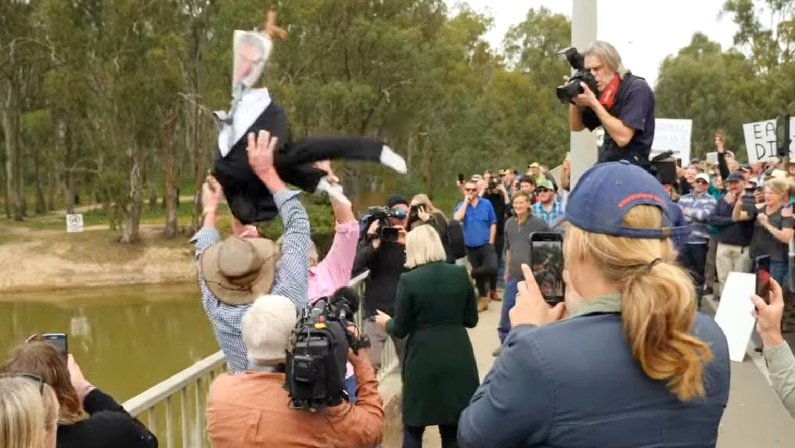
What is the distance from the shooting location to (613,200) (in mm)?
1748

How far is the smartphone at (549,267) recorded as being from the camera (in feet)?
7.33

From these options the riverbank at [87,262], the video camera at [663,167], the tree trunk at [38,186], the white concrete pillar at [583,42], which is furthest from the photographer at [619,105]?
the tree trunk at [38,186]

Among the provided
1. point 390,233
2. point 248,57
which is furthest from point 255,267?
point 390,233

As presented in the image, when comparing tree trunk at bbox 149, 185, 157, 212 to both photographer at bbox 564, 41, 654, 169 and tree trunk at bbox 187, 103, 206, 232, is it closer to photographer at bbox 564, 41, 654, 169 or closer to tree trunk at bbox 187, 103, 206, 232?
tree trunk at bbox 187, 103, 206, 232

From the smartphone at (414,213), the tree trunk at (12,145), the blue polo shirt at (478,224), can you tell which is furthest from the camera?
the tree trunk at (12,145)

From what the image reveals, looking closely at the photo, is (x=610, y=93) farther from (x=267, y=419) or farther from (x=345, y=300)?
(x=267, y=419)

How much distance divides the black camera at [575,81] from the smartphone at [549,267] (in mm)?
947

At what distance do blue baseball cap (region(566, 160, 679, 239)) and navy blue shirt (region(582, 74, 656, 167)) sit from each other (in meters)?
1.53

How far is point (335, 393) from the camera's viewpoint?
2592 mm

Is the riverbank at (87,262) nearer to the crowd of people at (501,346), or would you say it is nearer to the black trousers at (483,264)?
the black trousers at (483,264)

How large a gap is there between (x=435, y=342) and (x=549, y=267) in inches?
89.4

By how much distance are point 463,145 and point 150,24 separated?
55.1 feet

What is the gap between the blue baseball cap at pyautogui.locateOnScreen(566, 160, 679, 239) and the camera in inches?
68.5

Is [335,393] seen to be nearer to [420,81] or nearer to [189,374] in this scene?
[189,374]
